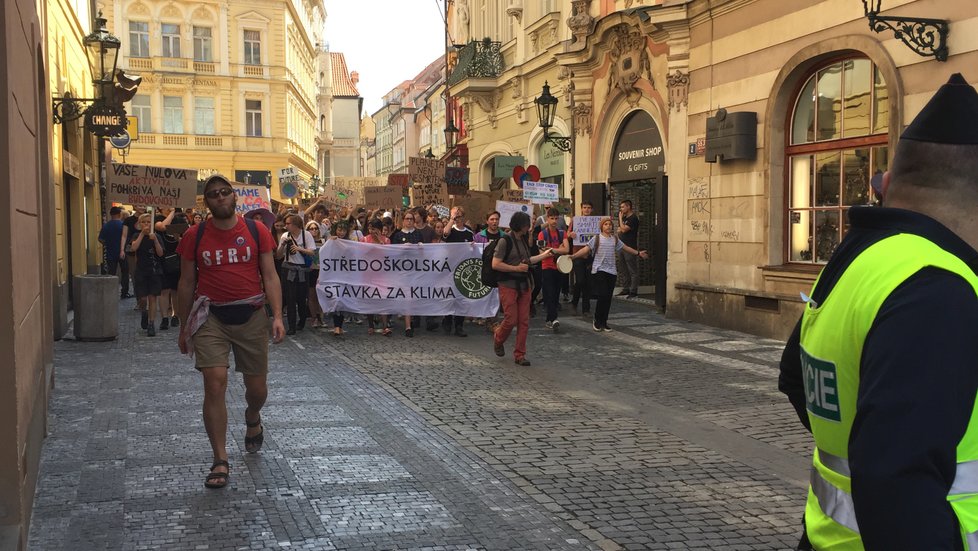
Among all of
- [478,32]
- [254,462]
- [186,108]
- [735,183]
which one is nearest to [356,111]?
→ [186,108]

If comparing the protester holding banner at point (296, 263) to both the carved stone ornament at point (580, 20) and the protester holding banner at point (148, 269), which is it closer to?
the protester holding banner at point (148, 269)

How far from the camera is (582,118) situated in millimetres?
20188

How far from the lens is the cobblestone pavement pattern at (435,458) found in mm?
5113

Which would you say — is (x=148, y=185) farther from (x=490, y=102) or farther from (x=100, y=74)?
(x=490, y=102)

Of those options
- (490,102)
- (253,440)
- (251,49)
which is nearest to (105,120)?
(490,102)

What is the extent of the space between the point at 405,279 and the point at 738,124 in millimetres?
5490

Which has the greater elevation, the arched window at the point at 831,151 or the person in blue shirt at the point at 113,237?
the arched window at the point at 831,151

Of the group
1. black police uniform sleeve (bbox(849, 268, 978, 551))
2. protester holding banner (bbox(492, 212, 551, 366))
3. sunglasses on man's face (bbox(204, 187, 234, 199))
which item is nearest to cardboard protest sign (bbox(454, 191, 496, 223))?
protester holding banner (bbox(492, 212, 551, 366))

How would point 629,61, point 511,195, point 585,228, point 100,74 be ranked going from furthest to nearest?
point 511,195
point 629,61
point 100,74
point 585,228

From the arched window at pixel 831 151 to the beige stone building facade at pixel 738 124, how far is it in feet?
0.08

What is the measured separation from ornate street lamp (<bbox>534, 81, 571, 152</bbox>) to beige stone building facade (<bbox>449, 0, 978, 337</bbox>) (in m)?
0.35

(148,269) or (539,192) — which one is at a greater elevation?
(539,192)

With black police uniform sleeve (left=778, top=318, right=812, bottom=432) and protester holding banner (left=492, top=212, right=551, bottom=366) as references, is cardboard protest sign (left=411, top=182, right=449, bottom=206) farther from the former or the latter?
black police uniform sleeve (left=778, top=318, right=812, bottom=432)

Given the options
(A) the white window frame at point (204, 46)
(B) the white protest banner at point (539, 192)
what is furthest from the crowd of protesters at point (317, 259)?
(A) the white window frame at point (204, 46)
